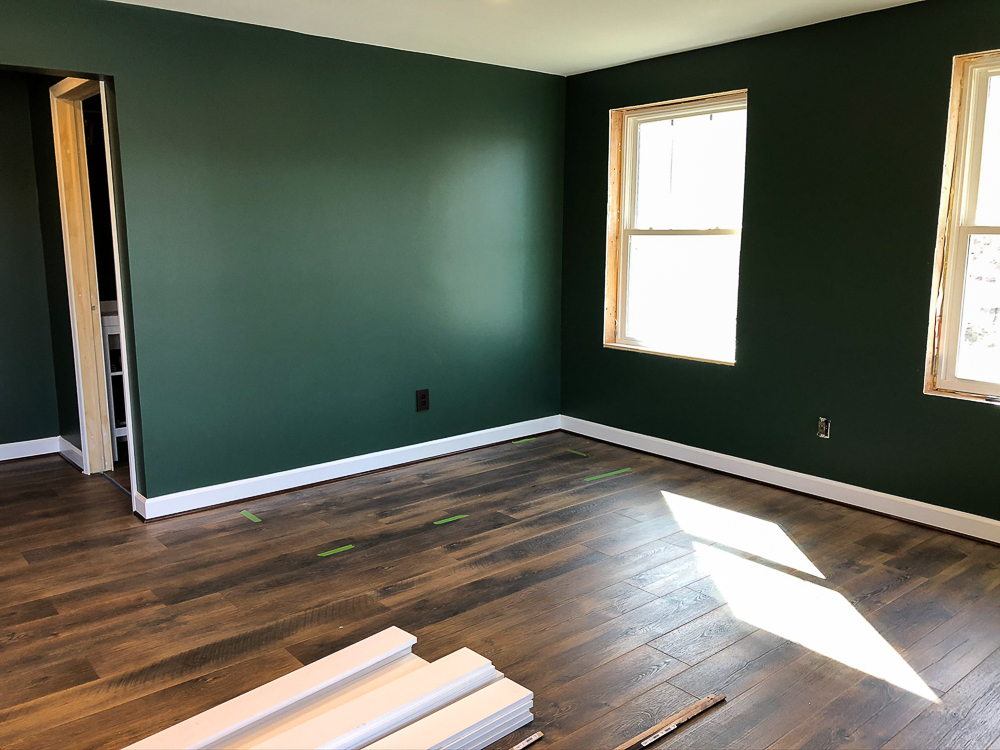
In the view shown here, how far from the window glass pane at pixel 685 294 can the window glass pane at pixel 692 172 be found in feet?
0.41

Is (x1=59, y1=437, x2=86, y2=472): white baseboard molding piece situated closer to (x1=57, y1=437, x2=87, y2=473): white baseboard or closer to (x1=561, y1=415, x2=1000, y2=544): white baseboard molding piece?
(x1=57, y1=437, x2=87, y2=473): white baseboard

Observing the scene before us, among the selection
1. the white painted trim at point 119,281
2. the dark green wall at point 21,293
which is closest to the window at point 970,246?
the white painted trim at point 119,281

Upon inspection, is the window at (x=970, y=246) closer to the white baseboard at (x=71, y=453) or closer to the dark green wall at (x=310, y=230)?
the dark green wall at (x=310, y=230)

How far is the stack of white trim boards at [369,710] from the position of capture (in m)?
2.09

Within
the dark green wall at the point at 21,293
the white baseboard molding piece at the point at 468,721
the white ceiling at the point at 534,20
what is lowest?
the white baseboard molding piece at the point at 468,721

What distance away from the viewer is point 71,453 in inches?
194

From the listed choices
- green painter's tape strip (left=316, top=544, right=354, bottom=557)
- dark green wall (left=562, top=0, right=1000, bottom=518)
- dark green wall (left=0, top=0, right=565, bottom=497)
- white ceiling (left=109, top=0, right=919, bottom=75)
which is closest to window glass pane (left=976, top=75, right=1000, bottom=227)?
dark green wall (left=562, top=0, right=1000, bottom=518)

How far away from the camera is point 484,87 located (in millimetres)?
4934

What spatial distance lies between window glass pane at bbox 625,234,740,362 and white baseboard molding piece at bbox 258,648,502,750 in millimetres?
2850

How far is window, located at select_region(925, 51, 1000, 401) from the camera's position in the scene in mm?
3471

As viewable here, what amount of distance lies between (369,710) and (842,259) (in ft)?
10.7

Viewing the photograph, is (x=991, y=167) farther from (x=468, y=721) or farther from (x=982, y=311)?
(x=468, y=721)

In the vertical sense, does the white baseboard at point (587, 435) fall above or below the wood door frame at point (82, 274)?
below

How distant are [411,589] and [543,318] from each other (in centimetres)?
280
